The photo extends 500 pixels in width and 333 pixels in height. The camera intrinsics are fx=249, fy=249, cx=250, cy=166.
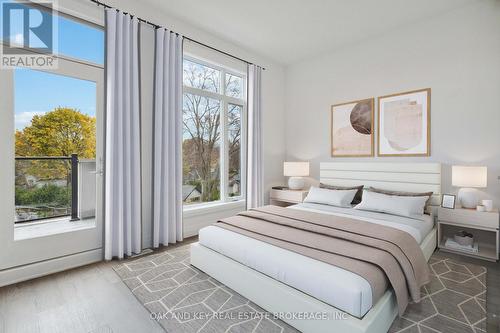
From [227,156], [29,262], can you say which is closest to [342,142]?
[227,156]

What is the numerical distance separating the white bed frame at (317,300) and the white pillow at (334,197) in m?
0.54

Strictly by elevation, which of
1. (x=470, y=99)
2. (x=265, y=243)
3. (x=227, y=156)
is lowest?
(x=265, y=243)

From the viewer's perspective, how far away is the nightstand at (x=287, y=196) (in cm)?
436

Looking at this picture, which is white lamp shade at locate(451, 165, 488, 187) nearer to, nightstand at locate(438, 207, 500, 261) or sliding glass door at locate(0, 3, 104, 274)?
nightstand at locate(438, 207, 500, 261)

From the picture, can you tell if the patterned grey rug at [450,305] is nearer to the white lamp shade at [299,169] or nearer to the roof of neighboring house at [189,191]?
the white lamp shade at [299,169]

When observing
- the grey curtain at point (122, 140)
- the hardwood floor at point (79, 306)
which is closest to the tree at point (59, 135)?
the grey curtain at point (122, 140)

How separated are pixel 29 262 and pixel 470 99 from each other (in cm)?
529

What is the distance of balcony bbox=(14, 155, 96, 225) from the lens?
2.46 metres

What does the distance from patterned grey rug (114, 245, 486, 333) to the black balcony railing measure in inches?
36.2

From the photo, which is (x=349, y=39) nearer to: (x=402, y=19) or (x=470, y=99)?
(x=402, y=19)

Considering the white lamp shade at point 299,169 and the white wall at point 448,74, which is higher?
→ the white wall at point 448,74

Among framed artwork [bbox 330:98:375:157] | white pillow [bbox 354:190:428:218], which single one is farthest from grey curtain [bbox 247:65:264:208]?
white pillow [bbox 354:190:428:218]

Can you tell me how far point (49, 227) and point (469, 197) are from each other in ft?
15.6

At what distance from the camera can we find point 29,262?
2414 millimetres
